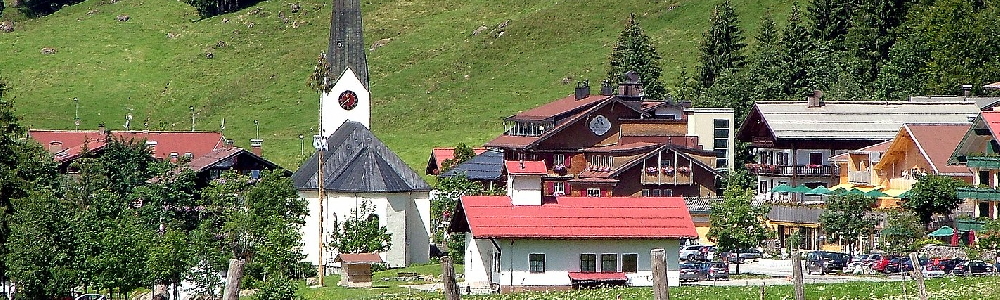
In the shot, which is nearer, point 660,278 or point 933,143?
point 660,278

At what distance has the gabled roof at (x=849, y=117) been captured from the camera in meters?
104

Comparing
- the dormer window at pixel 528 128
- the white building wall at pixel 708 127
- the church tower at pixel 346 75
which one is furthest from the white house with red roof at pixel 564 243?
the white building wall at pixel 708 127

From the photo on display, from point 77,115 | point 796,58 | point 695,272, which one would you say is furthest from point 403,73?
point 695,272

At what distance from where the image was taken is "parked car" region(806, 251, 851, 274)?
69.9 meters

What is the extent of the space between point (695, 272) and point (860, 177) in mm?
30047

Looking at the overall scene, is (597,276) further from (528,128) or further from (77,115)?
(77,115)

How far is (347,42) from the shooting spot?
11506cm

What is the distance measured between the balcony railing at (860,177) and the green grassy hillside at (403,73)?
57124 millimetres

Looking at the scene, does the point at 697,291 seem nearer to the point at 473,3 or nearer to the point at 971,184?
the point at 971,184

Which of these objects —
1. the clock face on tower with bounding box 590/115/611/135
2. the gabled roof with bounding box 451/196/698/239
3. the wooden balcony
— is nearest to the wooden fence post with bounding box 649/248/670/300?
the gabled roof with bounding box 451/196/698/239

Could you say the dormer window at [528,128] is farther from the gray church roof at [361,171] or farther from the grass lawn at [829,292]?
the grass lawn at [829,292]

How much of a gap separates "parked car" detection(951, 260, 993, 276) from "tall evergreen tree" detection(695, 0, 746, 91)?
271 feet

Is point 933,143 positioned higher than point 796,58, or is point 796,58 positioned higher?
point 796,58

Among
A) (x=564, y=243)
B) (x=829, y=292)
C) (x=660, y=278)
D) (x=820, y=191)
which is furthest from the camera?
(x=820, y=191)
